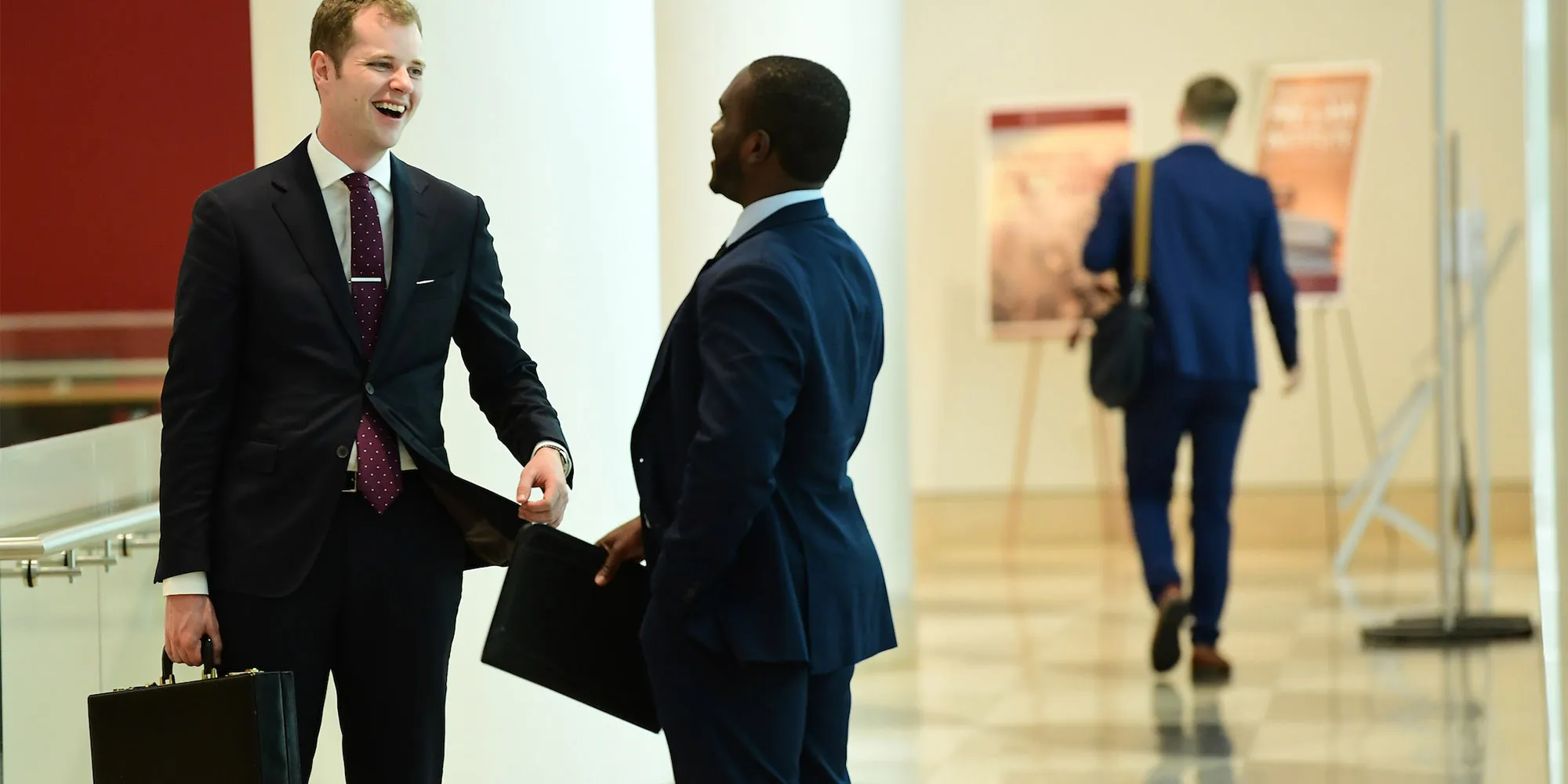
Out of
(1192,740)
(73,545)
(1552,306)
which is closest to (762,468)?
(1552,306)

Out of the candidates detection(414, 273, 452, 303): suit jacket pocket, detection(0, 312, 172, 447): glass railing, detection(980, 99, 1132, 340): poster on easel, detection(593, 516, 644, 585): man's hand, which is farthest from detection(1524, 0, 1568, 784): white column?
detection(980, 99, 1132, 340): poster on easel

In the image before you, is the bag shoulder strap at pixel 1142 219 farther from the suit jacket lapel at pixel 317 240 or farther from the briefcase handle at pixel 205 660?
the briefcase handle at pixel 205 660

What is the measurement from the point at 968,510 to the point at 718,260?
27.7 ft

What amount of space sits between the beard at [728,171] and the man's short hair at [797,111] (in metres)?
0.05

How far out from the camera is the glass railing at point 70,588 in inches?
129

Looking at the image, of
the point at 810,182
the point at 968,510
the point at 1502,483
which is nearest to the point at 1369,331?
the point at 1502,483

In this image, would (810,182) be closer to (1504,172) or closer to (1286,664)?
(1286,664)

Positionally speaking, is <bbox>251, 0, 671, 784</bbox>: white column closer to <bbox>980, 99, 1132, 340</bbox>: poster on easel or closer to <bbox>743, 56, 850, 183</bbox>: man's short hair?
<bbox>743, 56, 850, 183</bbox>: man's short hair

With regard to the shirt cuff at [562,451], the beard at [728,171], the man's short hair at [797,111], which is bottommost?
the shirt cuff at [562,451]

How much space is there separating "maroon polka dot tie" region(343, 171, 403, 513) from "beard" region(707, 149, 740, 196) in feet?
1.71

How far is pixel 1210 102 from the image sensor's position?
670cm

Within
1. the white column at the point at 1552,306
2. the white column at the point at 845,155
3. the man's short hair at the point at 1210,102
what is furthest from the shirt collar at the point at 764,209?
the man's short hair at the point at 1210,102

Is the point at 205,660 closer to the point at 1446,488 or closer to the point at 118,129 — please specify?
the point at 118,129

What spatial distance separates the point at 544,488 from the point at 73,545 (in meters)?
0.92
